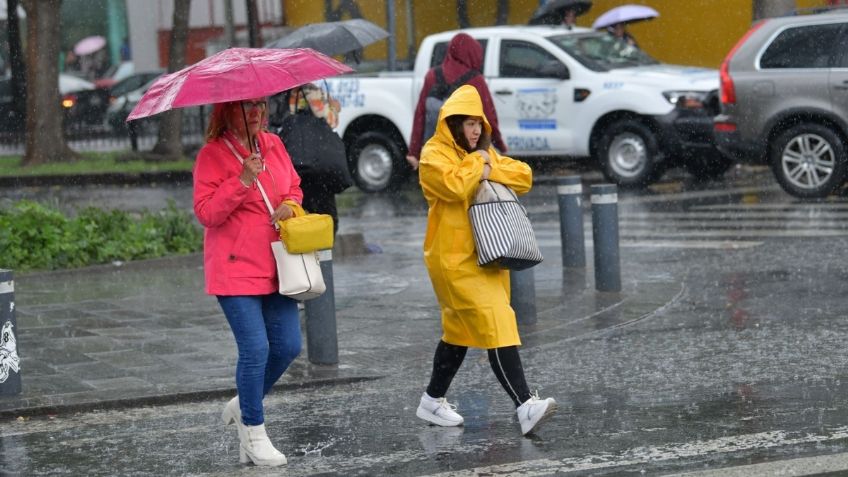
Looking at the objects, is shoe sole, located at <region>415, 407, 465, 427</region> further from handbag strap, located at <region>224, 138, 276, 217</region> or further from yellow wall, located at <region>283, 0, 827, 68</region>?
yellow wall, located at <region>283, 0, 827, 68</region>

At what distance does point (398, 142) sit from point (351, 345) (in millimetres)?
11031

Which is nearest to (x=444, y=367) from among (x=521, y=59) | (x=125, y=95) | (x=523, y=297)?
(x=523, y=297)

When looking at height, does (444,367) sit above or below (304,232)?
below

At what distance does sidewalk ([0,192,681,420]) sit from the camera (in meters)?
8.25

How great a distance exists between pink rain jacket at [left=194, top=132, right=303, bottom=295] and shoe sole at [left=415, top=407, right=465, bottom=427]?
3.73ft

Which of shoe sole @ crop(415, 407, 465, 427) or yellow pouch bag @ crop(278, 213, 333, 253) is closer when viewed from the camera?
yellow pouch bag @ crop(278, 213, 333, 253)

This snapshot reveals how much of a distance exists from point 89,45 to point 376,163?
26.1 metres

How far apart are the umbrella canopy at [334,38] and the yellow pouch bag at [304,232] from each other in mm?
4378

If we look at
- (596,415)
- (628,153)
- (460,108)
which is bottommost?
(596,415)

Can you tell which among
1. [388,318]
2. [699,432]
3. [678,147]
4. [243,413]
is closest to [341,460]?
[243,413]

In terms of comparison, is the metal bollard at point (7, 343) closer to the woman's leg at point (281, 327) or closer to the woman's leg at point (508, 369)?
the woman's leg at point (281, 327)

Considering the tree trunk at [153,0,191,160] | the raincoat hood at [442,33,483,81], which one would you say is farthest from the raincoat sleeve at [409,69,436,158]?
the tree trunk at [153,0,191,160]

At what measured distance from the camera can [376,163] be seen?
20391mm

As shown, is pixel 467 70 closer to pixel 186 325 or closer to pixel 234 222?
pixel 186 325
